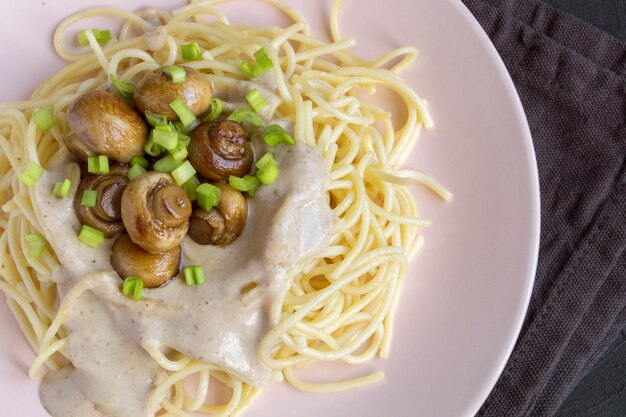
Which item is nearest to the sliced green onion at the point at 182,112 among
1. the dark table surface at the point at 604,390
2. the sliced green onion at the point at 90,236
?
the sliced green onion at the point at 90,236

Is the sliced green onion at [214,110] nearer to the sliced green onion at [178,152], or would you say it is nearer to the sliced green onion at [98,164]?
the sliced green onion at [178,152]

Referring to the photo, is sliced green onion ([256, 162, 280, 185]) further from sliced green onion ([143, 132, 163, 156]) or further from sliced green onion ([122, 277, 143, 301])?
sliced green onion ([122, 277, 143, 301])

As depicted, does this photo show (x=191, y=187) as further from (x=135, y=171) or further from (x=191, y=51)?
(x=191, y=51)

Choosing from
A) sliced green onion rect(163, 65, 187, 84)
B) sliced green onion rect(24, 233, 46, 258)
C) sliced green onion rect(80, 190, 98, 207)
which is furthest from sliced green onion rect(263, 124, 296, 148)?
sliced green onion rect(24, 233, 46, 258)

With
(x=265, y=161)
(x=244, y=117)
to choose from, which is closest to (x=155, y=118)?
(x=244, y=117)

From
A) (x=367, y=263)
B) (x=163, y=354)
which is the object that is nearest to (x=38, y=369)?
(x=163, y=354)
